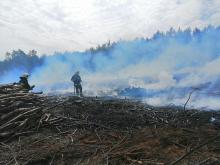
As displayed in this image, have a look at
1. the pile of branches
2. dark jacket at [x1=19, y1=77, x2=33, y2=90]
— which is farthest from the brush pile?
dark jacket at [x1=19, y1=77, x2=33, y2=90]

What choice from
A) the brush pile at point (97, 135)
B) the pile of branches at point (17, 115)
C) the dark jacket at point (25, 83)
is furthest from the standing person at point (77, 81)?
the pile of branches at point (17, 115)

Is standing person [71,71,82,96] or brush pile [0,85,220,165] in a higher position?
standing person [71,71,82,96]

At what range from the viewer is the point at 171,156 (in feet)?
20.8

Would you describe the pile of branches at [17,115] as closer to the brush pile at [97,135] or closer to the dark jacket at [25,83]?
the brush pile at [97,135]

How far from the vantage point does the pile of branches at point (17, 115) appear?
8.59 meters

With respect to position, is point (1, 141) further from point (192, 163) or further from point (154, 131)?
point (192, 163)

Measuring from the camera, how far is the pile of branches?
859 centimetres

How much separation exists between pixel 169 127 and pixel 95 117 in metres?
2.58

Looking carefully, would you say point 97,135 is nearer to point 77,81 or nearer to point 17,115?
point 17,115

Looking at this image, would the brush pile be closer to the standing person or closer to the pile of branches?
the pile of branches

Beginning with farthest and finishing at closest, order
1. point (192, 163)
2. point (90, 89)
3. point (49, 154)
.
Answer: point (90, 89), point (49, 154), point (192, 163)

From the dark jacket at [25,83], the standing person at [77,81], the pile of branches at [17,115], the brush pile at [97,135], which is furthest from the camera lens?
the standing person at [77,81]

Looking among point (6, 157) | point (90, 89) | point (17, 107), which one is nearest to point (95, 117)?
point (17, 107)

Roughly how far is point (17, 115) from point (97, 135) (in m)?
2.70
